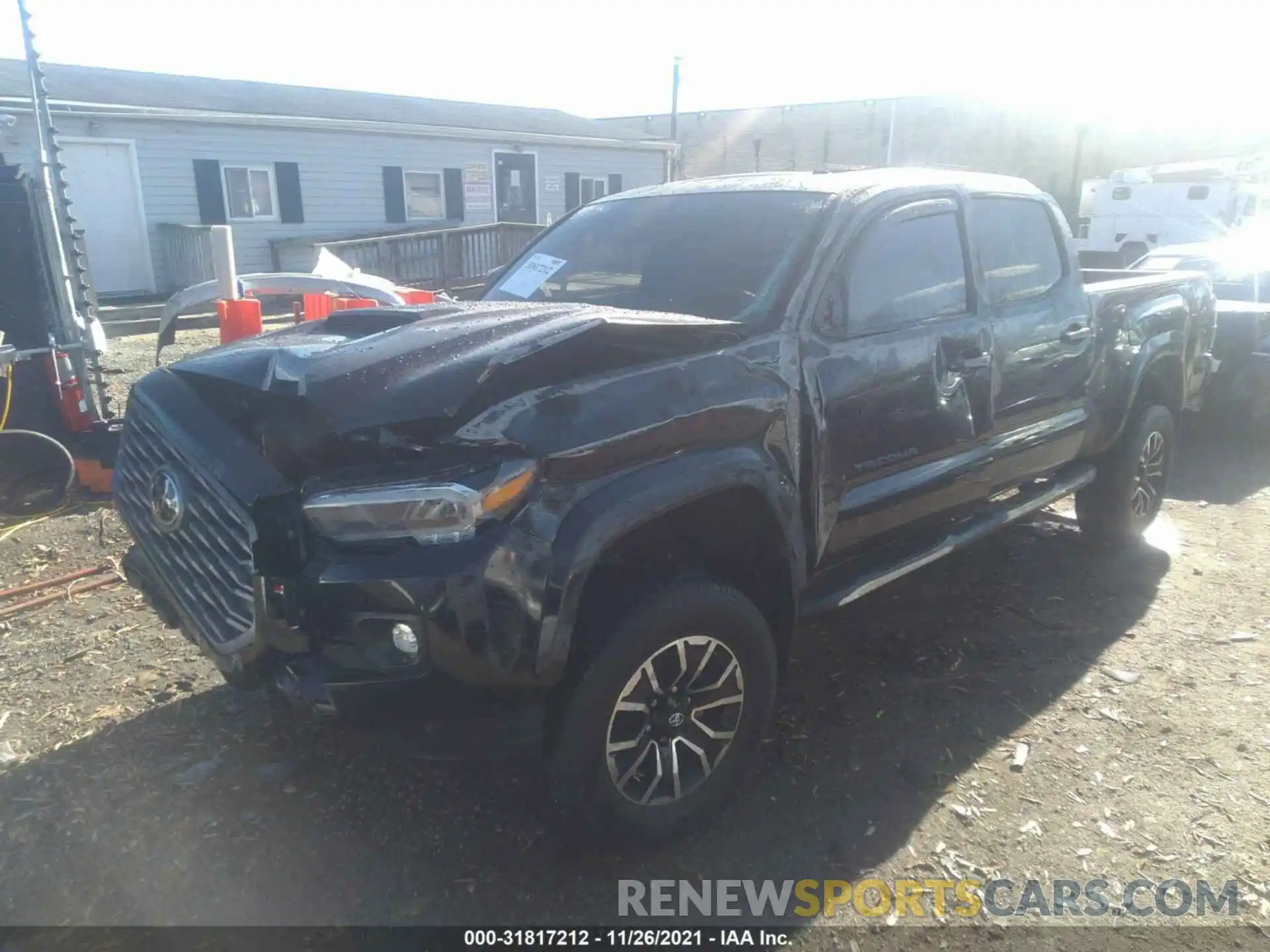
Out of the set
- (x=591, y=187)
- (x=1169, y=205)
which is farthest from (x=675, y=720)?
(x=591, y=187)

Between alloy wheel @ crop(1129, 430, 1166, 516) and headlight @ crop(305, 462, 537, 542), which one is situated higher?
headlight @ crop(305, 462, 537, 542)

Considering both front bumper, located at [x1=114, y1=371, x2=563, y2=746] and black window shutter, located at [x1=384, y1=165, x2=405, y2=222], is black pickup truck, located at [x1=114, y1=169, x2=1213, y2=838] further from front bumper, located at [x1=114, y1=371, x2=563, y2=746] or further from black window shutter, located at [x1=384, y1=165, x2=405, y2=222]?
black window shutter, located at [x1=384, y1=165, x2=405, y2=222]

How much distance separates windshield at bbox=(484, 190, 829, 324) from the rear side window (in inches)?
38.6

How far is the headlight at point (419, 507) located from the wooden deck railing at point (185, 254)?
49.9ft

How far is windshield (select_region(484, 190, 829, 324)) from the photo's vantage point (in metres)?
3.31

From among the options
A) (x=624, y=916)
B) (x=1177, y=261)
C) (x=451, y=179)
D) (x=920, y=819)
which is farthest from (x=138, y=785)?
(x=451, y=179)

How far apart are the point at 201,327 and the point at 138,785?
12.1m

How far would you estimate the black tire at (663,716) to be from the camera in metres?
2.51

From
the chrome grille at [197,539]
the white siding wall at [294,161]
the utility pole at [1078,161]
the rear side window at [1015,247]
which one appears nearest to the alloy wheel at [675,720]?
the chrome grille at [197,539]

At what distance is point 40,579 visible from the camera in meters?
4.67

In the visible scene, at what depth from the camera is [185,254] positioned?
16422mm

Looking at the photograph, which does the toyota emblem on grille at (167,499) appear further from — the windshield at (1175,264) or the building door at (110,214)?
Answer: the building door at (110,214)

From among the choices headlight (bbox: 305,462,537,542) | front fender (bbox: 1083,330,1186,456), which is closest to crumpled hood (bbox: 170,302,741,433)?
headlight (bbox: 305,462,537,542)

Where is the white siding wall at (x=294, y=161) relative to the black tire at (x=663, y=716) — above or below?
above
